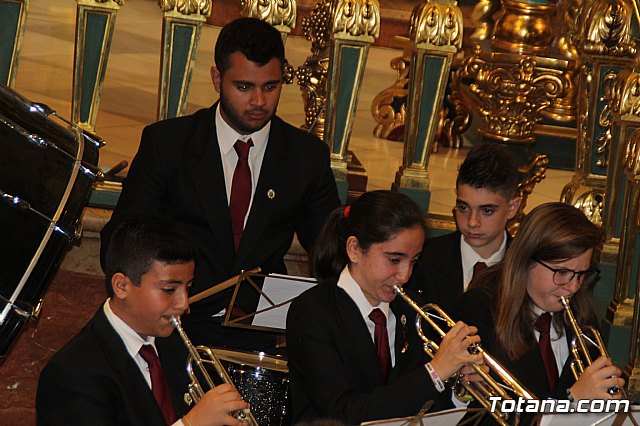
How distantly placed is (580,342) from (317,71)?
2.01 meters

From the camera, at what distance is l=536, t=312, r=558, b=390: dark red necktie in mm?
3186

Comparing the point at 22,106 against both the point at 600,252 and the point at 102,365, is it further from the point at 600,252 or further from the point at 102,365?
the point at 600,252

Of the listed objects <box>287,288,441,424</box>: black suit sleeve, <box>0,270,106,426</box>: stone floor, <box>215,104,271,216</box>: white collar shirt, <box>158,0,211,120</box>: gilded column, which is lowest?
<box>0,270,106,426</box>: stone floor

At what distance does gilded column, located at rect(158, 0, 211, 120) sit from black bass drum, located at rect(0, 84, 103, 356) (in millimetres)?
1247

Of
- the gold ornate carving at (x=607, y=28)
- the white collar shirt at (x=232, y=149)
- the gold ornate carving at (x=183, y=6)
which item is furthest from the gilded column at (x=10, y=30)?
the gold ornate carving at (x=607, y=28)

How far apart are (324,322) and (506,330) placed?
498 millimetres

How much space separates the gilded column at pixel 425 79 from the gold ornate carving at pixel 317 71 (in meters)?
0.45

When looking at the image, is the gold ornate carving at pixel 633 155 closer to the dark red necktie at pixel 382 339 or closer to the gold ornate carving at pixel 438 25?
the gold ornate carving at pixel 438 25

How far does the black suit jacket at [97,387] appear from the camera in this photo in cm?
260

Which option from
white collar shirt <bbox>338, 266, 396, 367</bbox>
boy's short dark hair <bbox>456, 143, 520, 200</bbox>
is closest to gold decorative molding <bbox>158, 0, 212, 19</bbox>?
boy's short dark hair <bbox>456, 143, 520, 200</bbox>

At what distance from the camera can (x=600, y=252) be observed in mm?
4250

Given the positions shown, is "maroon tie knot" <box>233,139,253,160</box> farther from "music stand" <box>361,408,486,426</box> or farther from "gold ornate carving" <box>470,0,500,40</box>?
"gold ornate carving" <box>470,0,500,40</box>

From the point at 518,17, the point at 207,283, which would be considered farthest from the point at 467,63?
the point at 207,283

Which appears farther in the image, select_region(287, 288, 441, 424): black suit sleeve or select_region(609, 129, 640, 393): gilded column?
select_region(609, 129, 640, 393): gilded column
